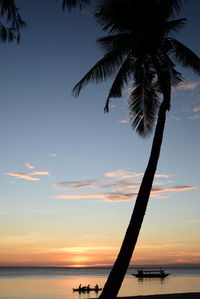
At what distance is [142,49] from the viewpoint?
40.8 feet

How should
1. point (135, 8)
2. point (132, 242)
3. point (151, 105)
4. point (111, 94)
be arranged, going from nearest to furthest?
point (132, 242) < point (135, 8) < point (111, 94) < point (151, 105)

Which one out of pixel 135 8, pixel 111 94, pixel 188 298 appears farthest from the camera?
pixel 188 298

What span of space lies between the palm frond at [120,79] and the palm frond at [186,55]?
1.67 m

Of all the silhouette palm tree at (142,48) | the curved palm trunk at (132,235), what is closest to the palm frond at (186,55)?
→ the silhouette palm tree at (142,48)

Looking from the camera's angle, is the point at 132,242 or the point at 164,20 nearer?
the point at 132,242

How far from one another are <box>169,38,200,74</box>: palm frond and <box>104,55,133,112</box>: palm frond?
1669 millimetres

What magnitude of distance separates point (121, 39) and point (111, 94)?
6.59 ft

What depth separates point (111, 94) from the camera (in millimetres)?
13250

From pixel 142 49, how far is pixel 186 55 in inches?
69.9

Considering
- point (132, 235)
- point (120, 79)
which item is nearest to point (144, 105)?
point (120, 79)

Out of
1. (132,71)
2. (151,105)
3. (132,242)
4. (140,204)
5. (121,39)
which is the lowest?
(132,242)

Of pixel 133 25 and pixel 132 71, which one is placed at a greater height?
pixel 133 25

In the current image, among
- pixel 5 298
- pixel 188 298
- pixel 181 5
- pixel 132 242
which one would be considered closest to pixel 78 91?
pixel 181 5

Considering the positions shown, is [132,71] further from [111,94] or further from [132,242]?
[132,242]
